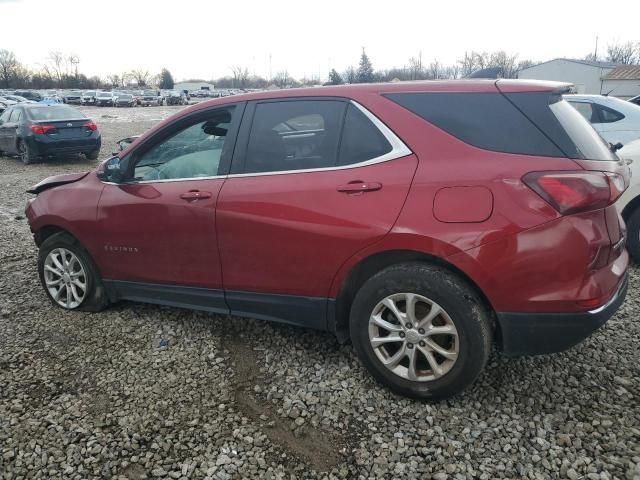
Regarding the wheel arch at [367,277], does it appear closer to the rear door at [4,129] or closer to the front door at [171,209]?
the front door at [171,209]

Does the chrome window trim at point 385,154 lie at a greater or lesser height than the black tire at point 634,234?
greater

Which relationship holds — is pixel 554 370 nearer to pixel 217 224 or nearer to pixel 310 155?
pixel 310 155

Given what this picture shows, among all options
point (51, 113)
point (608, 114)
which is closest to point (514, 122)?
point (608, 114)

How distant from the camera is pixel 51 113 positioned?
13125mm

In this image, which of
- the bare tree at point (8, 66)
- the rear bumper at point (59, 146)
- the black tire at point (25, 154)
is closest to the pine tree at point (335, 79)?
the rear bumper at point (59, 146)

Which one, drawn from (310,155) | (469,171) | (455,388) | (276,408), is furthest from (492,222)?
(276,408)

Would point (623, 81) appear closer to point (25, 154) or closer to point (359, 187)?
point (25, 154)

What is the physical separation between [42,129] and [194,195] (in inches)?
443

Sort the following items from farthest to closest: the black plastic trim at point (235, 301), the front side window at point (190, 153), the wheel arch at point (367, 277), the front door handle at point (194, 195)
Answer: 1. the front side window at point (190, 153)
2. the front door handle at point (194, 195)
3. the black plastic trim at point (235, 301)
4. the wheel arch at point (367, 277)

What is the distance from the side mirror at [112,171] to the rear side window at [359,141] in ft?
5.79

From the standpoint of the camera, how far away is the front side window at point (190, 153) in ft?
Result: 11.4

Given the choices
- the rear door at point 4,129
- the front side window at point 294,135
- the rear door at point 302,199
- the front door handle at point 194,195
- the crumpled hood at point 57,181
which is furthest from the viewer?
the rear door at point 4,129

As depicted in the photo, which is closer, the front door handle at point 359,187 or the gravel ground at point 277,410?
the gravel ground at point 277,410

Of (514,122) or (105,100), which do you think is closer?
(514,122)
